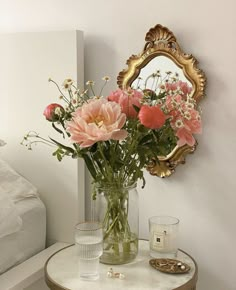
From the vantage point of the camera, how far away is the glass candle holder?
162 centimetres

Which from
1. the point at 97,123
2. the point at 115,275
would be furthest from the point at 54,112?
the point at 115,275

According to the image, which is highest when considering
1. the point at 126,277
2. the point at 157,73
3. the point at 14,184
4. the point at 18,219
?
the point at 157,73

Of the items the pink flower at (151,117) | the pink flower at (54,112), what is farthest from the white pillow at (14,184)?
the pink flower at (151,117)

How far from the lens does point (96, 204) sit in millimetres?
1580

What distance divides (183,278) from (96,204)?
38 centimetres

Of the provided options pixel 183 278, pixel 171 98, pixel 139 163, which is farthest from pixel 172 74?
pixel 183 278

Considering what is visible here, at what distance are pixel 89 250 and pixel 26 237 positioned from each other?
454 mm

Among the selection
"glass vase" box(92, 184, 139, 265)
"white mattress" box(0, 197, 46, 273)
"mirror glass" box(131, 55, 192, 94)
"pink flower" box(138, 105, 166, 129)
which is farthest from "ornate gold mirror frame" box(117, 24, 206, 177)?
"white mattress" box(0, 197, 46, 273)

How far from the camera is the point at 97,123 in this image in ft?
4.55

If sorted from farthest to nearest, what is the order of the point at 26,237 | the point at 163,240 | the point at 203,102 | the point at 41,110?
the point at 41,110 < the point at 26,237 < the point at 203,102 < the point at 163,240

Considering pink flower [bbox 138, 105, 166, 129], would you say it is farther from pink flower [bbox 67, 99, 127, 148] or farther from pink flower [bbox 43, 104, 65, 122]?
pink flower [bbox 43, 104, 65, 122]

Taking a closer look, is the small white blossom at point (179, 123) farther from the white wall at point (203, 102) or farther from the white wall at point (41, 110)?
the white wall at point (41, 110)

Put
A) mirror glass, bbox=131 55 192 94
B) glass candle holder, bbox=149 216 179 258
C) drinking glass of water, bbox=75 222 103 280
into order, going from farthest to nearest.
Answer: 1. mirror glass, bbox=131 55 192 94
2. glass candle holder, bbox=149 216 179 258
3. drinking glass of water, bbox=75 222 103 280

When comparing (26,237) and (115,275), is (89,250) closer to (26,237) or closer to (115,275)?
(115,275)
